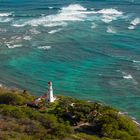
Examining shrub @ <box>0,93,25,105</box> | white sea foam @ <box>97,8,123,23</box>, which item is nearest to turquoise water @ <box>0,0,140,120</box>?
white sea foam @ <box>97,8,123,23</box>

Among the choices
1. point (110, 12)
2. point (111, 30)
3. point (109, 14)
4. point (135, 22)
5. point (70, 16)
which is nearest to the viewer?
point (111, 30)

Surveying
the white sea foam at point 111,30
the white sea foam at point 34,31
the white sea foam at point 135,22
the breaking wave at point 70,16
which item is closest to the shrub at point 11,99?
the white sea foam at point 34,31

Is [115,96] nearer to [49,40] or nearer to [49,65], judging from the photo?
[49,65]

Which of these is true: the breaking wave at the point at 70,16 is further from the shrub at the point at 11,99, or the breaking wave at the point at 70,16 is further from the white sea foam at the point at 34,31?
the shrub at the point at 11,99

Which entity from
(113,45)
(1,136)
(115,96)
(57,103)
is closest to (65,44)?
Answer: (113,45)

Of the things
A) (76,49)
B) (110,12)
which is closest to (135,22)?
(110,12)

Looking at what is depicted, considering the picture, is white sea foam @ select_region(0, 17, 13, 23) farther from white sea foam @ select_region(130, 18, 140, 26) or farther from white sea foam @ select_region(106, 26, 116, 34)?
white sea foam @ select_region(130, 18, 140, 26)

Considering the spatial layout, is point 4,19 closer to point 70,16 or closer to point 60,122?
point 70,16

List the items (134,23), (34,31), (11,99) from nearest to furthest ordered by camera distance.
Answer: (11,99) < (34,31) < (134,23)
